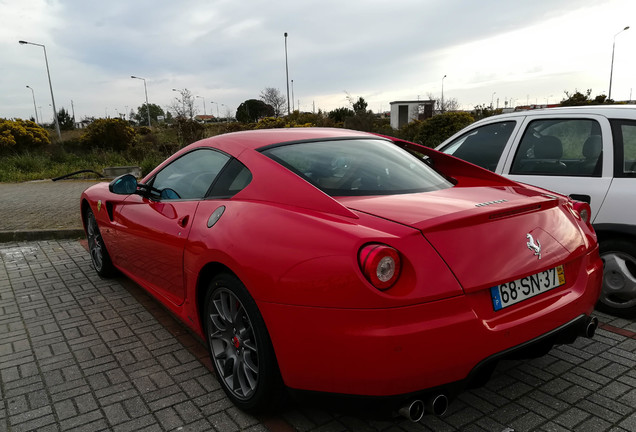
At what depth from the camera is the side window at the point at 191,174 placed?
303 centimetres

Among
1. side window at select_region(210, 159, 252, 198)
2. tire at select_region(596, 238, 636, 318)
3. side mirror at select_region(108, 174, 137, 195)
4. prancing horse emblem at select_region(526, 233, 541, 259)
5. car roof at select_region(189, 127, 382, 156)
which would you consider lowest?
tire at select_region(596, 238, 636, 318)

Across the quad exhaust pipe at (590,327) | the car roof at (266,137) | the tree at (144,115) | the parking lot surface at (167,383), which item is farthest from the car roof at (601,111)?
the tree at (144,115)

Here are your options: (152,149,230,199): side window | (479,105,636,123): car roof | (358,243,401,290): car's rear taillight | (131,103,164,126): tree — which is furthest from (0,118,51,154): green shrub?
(131,103,164,126): tree

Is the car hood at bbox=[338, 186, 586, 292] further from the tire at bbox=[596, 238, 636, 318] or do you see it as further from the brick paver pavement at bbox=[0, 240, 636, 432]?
the tire at bbox=[596, 238, 636, 318]

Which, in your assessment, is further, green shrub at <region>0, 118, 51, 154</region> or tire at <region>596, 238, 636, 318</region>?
green shrub at <region>0, 118, 51, 154</region>

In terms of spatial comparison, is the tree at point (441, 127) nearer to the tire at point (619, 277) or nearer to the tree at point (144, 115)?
the tire at point (619, 277)

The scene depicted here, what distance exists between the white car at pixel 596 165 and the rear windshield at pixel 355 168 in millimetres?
1443

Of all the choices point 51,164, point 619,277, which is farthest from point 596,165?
point 51,164

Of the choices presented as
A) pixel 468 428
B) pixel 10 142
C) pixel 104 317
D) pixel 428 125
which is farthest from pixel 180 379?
pixel 10 142

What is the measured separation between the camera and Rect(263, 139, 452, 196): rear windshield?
2559mm

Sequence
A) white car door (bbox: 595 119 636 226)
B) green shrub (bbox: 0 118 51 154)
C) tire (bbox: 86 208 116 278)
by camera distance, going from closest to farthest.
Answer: white car door (bbox: 595 119 636 226) < tire (bbox: 86 208 116 278) < green shrub (bbox: 0 118 51 154)

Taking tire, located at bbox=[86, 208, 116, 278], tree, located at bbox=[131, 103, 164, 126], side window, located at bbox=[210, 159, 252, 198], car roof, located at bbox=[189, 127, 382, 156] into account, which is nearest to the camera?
side window, located at bbox=[210, 159, 252, 198]

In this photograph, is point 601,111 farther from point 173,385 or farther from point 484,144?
point 173,385

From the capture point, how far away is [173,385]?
2869 millimetres
